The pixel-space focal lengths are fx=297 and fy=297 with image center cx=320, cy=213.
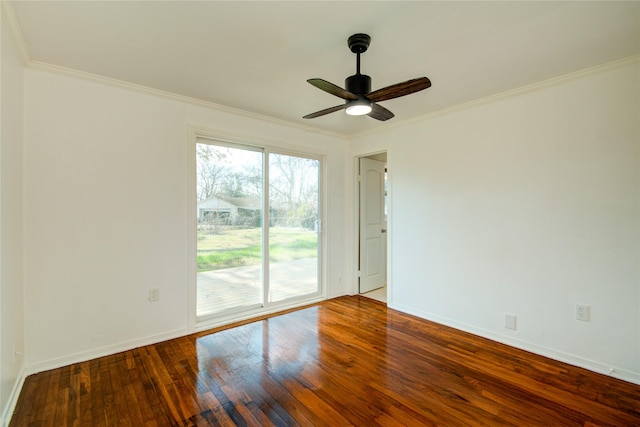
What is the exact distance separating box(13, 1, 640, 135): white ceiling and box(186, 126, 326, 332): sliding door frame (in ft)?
2.10

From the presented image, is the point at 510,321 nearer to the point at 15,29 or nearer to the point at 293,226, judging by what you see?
the point at 293,226

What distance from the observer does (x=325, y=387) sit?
215 cm

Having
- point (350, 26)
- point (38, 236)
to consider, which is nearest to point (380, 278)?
point (350, 26)

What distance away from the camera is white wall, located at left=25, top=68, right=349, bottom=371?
2.36 m

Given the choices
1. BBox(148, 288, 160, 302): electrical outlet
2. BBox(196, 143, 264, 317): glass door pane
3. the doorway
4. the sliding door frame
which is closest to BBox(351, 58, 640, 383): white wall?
the doorway

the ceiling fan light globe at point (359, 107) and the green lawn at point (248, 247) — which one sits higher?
the ceiling fan light globe at point (359, 107)

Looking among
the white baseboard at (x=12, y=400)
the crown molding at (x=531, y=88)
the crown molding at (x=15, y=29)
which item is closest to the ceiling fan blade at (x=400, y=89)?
the crown molding at (x=531, y=88)

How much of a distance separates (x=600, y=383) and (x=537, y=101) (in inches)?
92.0

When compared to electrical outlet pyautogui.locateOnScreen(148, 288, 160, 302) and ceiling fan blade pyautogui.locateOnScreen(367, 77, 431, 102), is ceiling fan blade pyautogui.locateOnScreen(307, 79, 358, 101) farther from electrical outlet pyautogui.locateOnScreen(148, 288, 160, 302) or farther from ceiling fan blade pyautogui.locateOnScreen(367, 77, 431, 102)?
electrical outlet pyautogui.locateOnScreen(148, 288, 160, 302)

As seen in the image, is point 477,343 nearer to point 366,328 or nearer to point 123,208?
point 366,328

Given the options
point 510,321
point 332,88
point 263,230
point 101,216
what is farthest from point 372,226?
point 101,216

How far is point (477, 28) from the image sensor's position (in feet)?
6.23

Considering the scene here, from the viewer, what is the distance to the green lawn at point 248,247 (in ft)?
10.8

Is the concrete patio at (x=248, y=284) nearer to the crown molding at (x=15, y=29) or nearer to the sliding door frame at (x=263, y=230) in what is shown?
the sliding door frame at (x=263, y=230)
